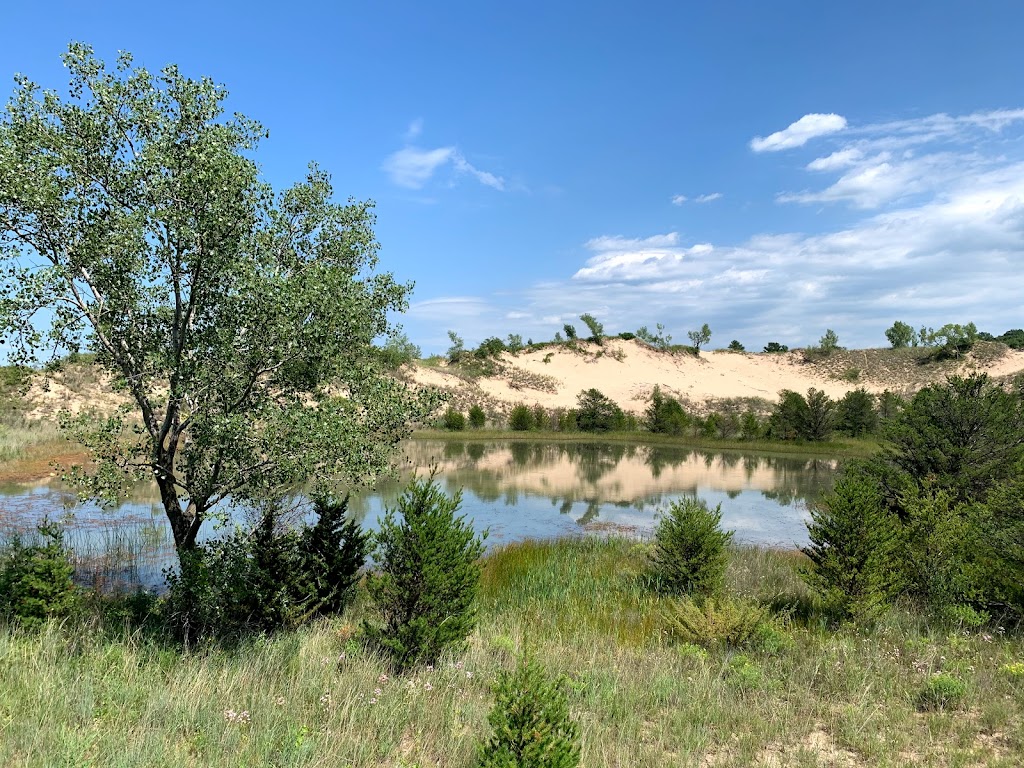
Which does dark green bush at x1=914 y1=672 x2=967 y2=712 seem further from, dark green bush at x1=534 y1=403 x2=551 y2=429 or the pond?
dark green bush at x1=534 y1=403 x2=551 y2=429

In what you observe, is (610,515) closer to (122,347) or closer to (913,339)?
(122,347)

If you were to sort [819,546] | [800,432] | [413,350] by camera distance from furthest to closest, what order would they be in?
[413,350], [800,432], [819,546]

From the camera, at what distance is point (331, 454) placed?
24.6 feet

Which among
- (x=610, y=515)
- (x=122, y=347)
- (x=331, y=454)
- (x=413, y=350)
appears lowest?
(x=610, y=515)

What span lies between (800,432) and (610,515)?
3287 centimetres

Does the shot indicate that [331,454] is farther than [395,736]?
Yes

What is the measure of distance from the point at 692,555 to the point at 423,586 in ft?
19.1

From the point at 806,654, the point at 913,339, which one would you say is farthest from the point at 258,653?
the point at 913,339

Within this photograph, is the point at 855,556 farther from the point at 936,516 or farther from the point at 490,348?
the point at 490,348

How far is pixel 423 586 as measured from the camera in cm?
686

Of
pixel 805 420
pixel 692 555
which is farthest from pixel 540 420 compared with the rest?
pixel 692 555

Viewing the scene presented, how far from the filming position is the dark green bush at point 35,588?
7.35 meters

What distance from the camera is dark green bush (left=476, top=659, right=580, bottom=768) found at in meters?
4.05

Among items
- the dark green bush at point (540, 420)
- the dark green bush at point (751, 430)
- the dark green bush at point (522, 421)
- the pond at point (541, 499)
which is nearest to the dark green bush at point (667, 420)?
the dark green bush at point (751, 430)
